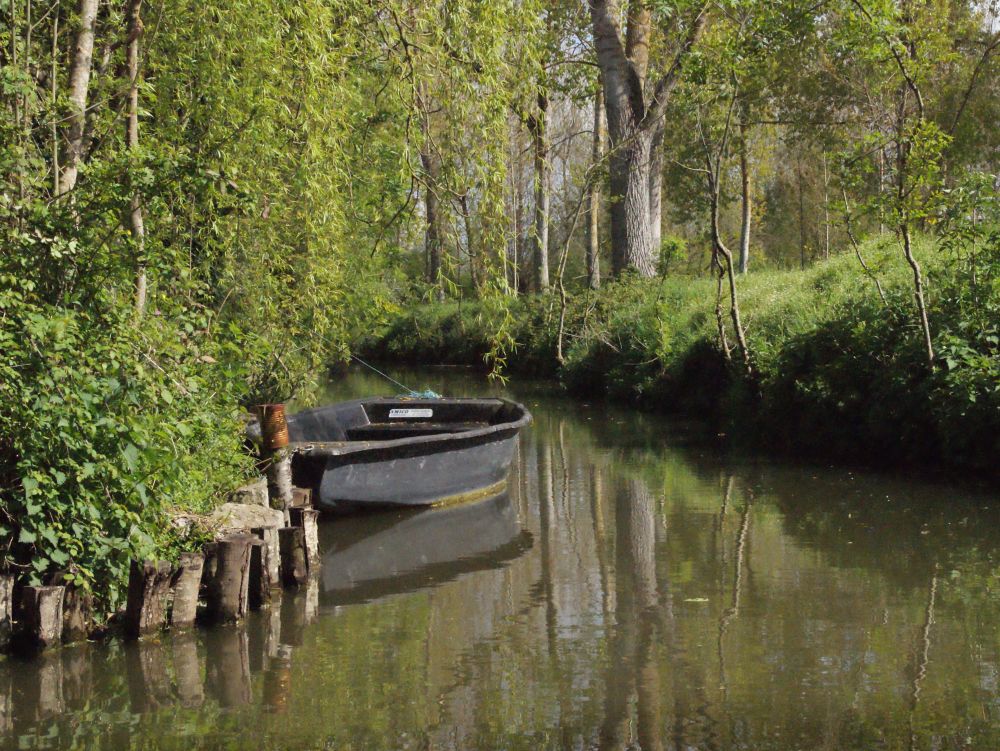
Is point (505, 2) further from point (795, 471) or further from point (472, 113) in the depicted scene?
point (795, 471)

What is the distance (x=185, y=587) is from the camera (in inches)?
295

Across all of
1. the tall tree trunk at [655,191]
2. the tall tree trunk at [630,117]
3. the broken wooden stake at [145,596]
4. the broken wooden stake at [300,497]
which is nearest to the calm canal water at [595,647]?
the broken wooden stake at [145,596]

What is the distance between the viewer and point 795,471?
1407 centimetres

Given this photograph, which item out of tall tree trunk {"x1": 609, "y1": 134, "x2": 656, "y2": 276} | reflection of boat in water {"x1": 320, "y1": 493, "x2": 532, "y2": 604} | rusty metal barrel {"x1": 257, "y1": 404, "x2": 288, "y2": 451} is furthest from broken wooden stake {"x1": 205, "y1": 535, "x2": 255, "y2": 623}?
tall tree trunk {"x1": 609, "y1": 134, "x2": 656, "y2": 276}

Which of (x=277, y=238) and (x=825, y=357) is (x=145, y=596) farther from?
(x=825, y=357)

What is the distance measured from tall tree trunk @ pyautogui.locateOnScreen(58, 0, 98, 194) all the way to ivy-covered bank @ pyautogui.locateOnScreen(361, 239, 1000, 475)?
3234 mm

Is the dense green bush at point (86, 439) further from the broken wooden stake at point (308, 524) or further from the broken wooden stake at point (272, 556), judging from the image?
the broken wooden stake at point (308, 524)

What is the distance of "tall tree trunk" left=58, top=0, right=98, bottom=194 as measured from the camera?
25.0 feet

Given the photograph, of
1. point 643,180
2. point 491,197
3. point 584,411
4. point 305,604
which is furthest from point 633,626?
point 643,180

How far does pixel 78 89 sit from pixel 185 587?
3.14 meters

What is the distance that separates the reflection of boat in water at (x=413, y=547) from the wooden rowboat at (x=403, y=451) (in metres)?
0.23

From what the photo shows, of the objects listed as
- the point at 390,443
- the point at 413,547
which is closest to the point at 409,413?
the point at 390,443

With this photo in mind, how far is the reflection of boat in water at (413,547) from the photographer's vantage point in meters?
9.30

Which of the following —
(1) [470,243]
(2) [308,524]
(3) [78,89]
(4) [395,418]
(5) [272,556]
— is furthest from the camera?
(4) [395,418]
